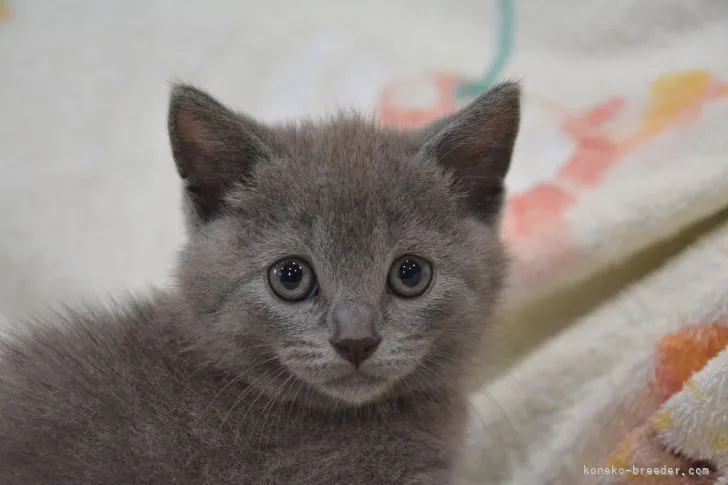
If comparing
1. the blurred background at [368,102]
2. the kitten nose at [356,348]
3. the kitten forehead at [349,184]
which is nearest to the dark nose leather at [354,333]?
the kitten nose at [356,348]

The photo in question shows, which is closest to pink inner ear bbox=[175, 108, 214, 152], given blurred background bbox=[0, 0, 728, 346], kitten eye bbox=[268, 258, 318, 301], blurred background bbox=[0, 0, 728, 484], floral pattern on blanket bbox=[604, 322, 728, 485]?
kitten eye bbox=[268, 258, 318, 301]

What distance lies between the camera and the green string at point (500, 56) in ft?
6.57

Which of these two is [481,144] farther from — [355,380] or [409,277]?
[355,380]

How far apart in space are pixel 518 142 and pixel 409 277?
876 millimetres

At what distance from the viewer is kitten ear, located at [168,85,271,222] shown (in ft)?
3.65

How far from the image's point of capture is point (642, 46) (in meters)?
1.96

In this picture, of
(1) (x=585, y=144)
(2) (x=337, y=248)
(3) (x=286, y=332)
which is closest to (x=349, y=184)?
(2) (x=337, y=248)

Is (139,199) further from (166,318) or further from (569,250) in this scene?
(569,250)

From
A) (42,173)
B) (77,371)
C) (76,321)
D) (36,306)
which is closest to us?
(77,371)

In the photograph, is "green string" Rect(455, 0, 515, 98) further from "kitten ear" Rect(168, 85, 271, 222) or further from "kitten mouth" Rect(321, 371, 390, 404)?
"kitten mouth" Rect(321, 371, 390, 404)

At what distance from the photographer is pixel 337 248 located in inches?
41.7

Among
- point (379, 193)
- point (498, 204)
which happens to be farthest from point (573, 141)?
point (379, 193)

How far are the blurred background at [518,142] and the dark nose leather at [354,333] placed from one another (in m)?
0.37

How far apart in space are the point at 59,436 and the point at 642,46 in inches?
62.6
